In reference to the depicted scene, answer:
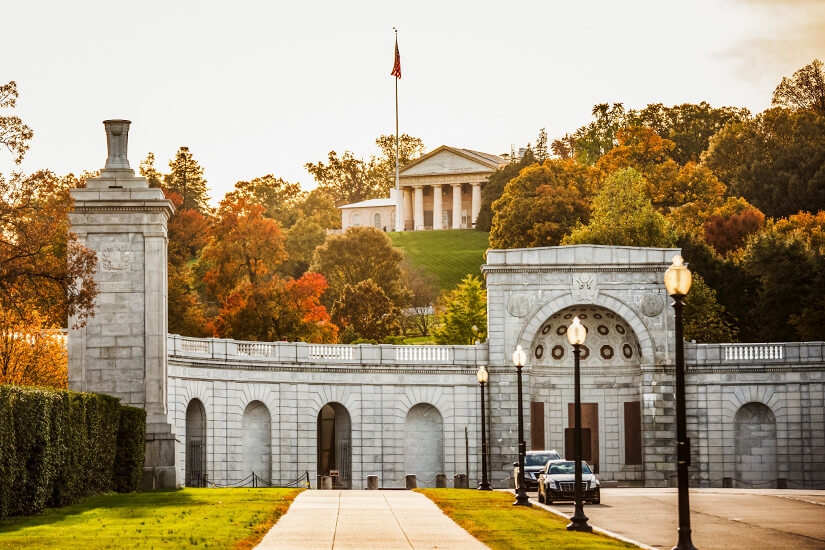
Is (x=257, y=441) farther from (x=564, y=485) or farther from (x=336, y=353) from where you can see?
(x=564, y=485)

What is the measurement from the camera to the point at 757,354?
68.8m

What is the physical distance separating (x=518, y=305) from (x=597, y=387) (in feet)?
20.7

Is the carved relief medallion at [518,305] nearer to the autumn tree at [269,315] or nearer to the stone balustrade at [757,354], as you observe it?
the stone balustrade at [757,354]

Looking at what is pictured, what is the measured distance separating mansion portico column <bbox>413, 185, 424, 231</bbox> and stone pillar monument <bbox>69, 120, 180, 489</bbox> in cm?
12082

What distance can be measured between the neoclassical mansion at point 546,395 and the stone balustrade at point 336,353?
8 centimetres

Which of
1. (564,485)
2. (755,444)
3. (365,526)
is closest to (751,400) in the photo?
(755,444)

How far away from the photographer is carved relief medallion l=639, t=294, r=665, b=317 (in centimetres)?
6938

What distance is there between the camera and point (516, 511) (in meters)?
39.8

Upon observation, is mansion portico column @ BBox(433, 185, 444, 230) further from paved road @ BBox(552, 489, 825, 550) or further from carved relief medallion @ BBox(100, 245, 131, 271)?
carved relief medallion @ BBox(100, 245, 131, 271)

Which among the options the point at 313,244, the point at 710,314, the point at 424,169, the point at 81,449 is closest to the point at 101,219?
the point at 81,449

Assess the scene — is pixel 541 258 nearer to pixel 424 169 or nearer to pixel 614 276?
pixel 614 276

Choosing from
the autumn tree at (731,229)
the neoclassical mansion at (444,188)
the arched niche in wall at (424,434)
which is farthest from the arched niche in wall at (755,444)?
the neoclassical mansion at (444,188)

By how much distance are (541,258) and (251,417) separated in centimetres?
1646

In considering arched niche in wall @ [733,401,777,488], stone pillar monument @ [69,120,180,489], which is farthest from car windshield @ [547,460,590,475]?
arched niche in wall @ [733,401,777,488]
